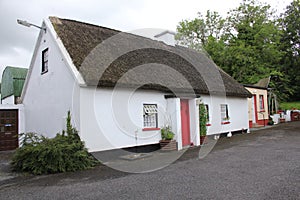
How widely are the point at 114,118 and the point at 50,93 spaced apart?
3221 millimetres

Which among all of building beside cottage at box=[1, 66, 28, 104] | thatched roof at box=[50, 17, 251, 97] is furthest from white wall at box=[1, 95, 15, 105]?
thatched roof at box=[50, 17, 251, 97]

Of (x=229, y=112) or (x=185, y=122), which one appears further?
(x=229, y=112)

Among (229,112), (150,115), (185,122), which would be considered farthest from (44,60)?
(229,112)

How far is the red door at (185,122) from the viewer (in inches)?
467

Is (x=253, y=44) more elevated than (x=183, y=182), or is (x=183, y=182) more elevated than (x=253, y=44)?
A: (x=253, y=44)

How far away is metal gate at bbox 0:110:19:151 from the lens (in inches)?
498

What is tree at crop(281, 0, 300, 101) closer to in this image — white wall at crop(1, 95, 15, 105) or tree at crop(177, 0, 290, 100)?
tree at crop(177, 0, 290, 100)

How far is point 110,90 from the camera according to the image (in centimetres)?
945

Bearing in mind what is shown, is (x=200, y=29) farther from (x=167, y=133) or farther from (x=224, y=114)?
(x=167, y=133)

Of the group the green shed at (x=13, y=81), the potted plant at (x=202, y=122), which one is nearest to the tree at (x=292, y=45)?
the potted plant at (x=202, y=122)

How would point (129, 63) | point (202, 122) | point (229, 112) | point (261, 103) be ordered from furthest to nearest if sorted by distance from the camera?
point (261, 103), point (229, 112), point (202, 122), point (129, 63)

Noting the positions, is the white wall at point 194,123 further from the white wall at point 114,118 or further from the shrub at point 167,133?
the white wall at point 114,118

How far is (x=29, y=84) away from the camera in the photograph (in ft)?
41.5

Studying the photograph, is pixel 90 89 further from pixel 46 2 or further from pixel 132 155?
pixel 46 2
